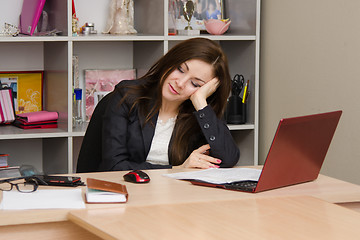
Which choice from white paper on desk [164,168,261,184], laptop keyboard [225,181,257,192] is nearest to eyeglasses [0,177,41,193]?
white paper on desk [164,168,261,184]

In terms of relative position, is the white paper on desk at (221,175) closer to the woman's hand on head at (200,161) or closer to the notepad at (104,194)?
the woman's hand on head at (200,161)

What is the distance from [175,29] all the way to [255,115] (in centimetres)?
67

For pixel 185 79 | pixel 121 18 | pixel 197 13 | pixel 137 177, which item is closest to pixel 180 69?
pixel 185 79

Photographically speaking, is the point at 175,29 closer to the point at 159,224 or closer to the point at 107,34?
the point at 107,34

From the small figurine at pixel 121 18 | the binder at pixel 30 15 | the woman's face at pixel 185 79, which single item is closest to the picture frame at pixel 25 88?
the binder at pixel 30 15

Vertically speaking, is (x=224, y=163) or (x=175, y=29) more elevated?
(x=175, y=29)

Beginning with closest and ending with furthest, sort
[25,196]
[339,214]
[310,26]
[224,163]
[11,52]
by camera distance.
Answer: [339,214], [25,196], [224,163], [310,26], [11,52]

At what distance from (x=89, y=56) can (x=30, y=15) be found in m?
0.47

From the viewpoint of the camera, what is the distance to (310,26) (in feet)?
9.97

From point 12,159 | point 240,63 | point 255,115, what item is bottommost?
point 12,159

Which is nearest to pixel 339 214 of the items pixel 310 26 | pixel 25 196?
pixel 25 196

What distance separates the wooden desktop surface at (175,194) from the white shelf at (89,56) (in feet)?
4.14

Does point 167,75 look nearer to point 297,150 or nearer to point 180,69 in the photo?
point 180,69

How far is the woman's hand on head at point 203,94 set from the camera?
236cm
